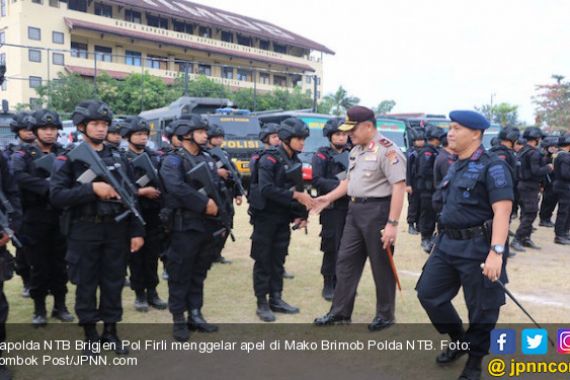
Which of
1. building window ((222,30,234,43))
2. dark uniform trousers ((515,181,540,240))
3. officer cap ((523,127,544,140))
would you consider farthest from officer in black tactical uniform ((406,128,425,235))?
building window ((222,30,234,43))

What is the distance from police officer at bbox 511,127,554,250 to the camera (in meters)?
7.82

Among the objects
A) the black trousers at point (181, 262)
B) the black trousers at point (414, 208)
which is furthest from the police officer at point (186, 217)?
the black trousers at point (414, 208)

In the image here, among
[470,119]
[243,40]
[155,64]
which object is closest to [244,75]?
[243,40]

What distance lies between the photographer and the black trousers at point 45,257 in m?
4.55

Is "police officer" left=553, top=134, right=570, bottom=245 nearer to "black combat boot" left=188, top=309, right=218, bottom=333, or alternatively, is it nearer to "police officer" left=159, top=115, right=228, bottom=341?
"police officer" left=159, top=115, right=228, bottom=341

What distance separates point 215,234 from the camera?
4.39m

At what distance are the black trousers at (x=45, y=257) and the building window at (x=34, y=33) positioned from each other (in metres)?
36.3

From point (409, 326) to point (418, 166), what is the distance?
424 cm

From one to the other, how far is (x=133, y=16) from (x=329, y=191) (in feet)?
135

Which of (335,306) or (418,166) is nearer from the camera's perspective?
(335,306)

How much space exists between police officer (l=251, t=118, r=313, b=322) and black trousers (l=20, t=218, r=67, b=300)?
182cm

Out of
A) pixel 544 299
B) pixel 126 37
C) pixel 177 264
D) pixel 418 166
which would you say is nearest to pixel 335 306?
pixel 177 264

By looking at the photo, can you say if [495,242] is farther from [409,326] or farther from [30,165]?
[30,165]

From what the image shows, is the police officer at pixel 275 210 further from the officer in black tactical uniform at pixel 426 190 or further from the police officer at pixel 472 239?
the officer in black tactical uniform at pixel 426 190
